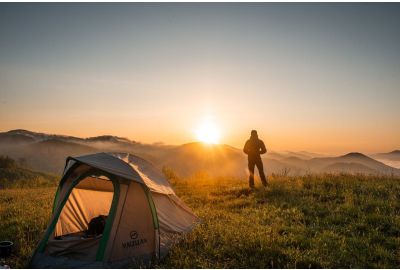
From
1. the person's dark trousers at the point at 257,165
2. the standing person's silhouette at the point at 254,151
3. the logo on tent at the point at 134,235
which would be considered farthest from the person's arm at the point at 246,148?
the logo on tent at the point at 134,235

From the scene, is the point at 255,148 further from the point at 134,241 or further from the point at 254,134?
the point at 134,241

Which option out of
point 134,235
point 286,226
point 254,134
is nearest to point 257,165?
point 254,134

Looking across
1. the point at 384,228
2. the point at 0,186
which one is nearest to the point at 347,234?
the point at 384,228

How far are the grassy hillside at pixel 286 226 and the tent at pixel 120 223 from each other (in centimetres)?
48

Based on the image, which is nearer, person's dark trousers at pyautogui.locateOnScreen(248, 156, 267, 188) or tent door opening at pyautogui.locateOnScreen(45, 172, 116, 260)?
tent door opening at pyautogui.locateOnScreen(45, 172, 116, 260)

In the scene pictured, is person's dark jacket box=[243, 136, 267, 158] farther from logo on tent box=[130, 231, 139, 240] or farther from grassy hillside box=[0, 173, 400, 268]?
logo on tent box=[130, 231, 139, 240]

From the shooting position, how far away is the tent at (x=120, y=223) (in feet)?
24.2

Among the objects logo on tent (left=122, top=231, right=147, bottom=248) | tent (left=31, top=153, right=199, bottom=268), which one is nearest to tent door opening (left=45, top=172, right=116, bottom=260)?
tent (left=31, top=153, right=199, bottom=268)

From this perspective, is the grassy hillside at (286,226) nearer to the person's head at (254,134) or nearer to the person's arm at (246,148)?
the person's arm at (246,148)

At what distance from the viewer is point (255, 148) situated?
51.0ft

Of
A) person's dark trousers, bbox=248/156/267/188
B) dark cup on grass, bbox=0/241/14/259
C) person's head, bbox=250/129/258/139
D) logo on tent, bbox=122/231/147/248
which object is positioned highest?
person's head, bbox=250/129/258/139

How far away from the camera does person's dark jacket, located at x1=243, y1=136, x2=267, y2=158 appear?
1554 centimetres

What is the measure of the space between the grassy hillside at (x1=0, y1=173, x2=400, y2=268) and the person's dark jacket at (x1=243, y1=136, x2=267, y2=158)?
159cm

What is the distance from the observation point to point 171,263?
704 cm
